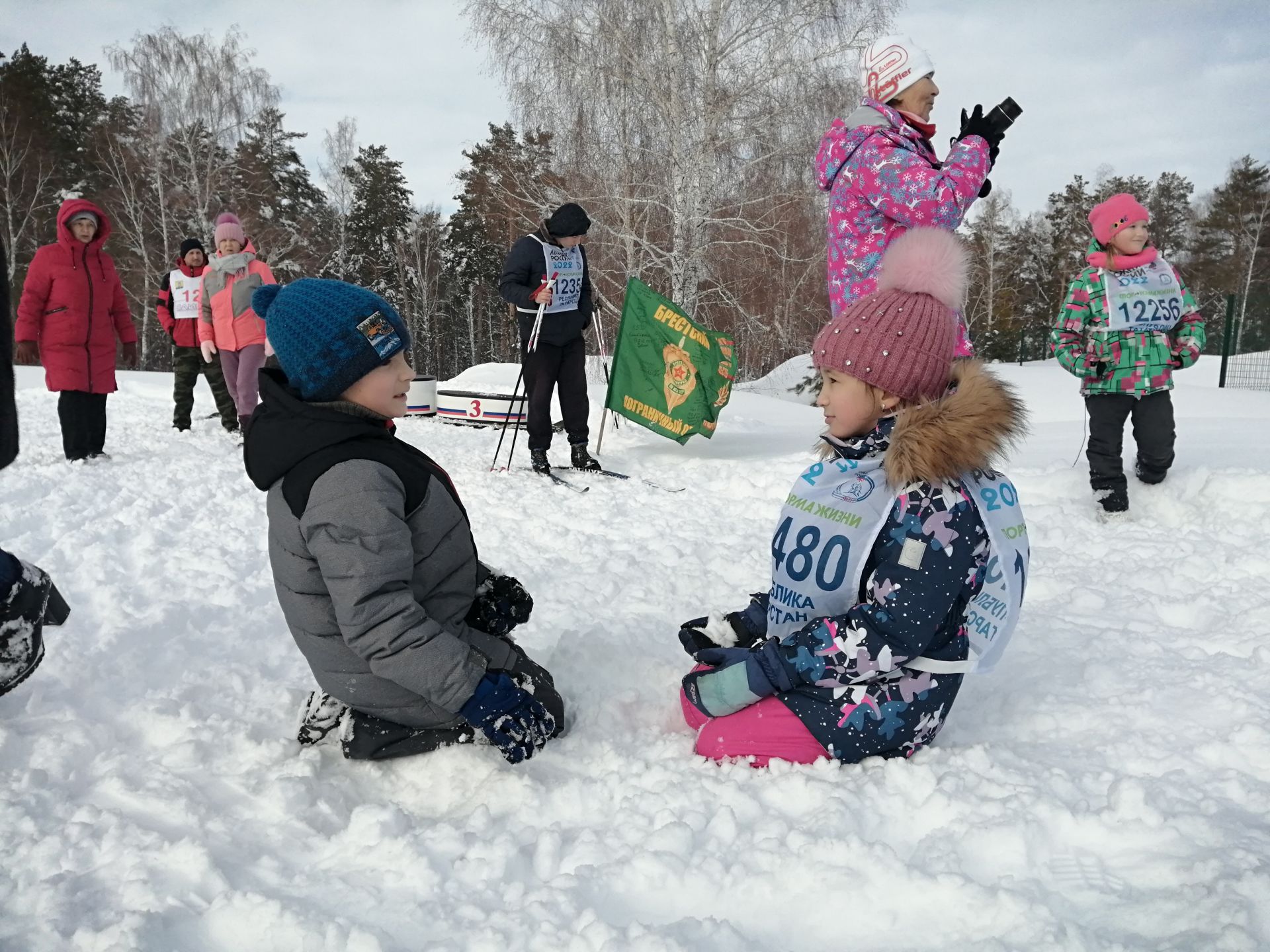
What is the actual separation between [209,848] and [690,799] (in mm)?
999

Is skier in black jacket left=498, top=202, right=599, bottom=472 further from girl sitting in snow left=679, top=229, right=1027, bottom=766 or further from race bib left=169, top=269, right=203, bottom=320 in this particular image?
girl sitting in snow left=679, top=229, right=1027, bottom=766

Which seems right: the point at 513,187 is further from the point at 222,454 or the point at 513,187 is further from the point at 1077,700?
the point at 1077,700

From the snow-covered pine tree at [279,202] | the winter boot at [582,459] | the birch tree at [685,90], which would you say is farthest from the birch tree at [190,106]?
the winter boot at [582,459]

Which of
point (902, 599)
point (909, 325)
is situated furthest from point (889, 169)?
point (902, 599)

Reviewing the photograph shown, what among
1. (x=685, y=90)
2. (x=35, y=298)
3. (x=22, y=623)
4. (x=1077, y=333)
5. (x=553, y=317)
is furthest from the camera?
(x=685, y=90)

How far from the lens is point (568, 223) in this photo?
235 inches

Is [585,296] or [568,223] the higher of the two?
[568,223]

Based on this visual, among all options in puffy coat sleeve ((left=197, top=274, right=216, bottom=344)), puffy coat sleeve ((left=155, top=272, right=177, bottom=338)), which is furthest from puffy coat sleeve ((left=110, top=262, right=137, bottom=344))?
puffy coat sleeve ((left=155, top=272, right=177, bottom=338))

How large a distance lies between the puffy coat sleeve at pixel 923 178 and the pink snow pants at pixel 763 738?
2081 millimetres

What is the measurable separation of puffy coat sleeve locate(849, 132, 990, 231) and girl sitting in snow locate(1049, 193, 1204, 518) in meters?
1.81

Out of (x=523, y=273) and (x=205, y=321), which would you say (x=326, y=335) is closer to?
(x=523, y=273)

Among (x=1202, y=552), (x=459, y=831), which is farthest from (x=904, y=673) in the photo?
(x=1202, y=552)

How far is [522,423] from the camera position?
8914 mm

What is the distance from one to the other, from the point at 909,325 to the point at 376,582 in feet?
4.39
